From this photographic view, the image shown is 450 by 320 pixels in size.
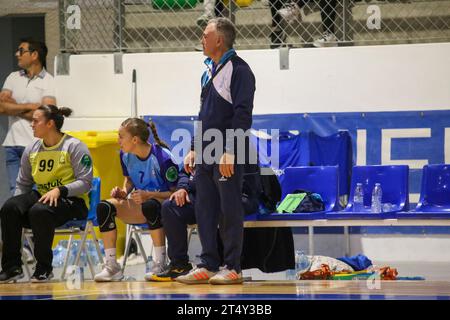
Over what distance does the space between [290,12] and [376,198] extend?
266 centimetres

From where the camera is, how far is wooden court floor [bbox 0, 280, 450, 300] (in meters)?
5.89

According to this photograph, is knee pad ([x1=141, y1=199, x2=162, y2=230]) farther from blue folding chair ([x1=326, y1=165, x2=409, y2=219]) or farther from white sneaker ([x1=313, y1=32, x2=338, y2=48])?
white sneaker ([x1=313, y1=32, x2=338, y2=48])

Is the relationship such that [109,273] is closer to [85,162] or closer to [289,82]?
[85,162]

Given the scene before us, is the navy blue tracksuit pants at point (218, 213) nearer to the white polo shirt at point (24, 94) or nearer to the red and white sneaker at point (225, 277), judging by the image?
the red and white sneaker at point (225, 277)

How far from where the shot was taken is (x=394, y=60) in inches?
403

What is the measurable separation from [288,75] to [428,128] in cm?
150

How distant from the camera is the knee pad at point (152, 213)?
25.5 feet

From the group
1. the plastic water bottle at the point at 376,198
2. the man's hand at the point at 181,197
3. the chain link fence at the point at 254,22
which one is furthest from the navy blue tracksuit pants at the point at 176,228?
the chain link fence at the point at 254,22

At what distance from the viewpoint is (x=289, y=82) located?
34.2 feet

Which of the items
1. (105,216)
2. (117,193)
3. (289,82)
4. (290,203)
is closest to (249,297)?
(105,216)

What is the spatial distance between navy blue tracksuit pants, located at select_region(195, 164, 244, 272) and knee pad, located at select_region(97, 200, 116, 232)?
932 mm

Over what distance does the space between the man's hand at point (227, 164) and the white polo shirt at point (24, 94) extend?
3.94 metres

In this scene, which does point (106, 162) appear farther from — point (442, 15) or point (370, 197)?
point (442, 15)

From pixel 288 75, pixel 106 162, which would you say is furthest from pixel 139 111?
pixel 288 75
